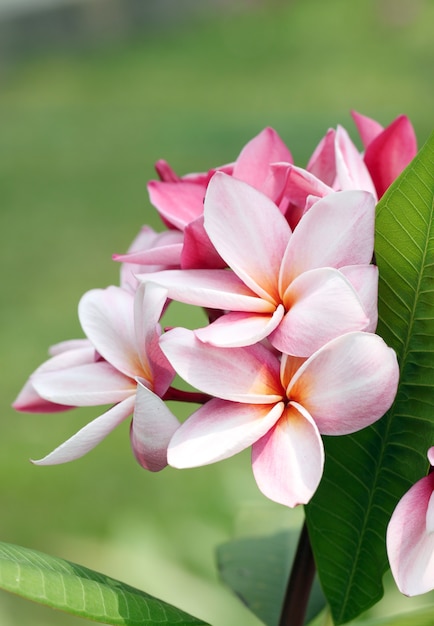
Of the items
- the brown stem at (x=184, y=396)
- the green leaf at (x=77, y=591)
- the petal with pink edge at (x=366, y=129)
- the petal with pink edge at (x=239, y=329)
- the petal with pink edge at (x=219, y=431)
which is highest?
the petal with pink edge at (x=366, y=129)

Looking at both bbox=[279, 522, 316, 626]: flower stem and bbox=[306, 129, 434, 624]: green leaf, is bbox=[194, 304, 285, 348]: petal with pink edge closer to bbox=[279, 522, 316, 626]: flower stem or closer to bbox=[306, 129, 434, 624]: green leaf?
bbox=[306, 129, 434, 624]: green leaf

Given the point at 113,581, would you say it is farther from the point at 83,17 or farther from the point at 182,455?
the point at 83,17

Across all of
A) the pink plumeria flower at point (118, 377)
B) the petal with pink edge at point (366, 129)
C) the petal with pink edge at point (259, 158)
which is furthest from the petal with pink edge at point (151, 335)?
the petal with pink edge at point (366, 129)

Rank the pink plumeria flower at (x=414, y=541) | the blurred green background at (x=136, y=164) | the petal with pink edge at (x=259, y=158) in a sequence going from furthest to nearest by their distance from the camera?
the blurred green background at (x=136, y=164), the petal with pink edge at (x=259, y=158), the pink plumeria flower at (x=414, y=541)

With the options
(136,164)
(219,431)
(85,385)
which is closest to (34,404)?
(85,385)

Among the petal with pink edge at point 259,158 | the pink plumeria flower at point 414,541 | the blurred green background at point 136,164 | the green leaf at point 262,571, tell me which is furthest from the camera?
the blurred green background at point 136,164

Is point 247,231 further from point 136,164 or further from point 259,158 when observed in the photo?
point 136,164

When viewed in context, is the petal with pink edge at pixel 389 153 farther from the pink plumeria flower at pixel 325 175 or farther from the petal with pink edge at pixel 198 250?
the petal with pink edge at pixel 198 250

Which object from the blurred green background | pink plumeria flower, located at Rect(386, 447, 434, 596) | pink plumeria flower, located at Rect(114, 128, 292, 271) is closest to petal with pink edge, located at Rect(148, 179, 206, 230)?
pink plumeria flower, located at Rect(114, 128, 292, 271)
